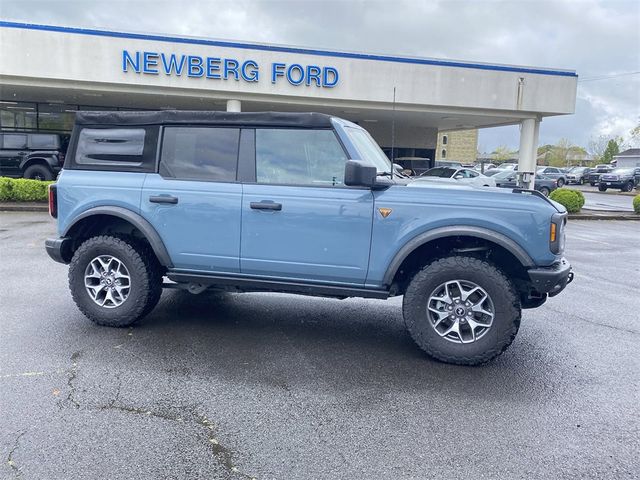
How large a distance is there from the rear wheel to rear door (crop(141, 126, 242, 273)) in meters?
15.0

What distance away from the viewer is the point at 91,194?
487 centimetres

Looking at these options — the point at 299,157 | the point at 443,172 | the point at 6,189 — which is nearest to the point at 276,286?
the point at 299,157

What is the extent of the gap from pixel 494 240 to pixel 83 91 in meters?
17.9

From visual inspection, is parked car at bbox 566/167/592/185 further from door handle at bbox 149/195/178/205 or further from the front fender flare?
door handle at bbox 149/195/178/205

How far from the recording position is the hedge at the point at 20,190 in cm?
1486

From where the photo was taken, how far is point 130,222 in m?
4.75

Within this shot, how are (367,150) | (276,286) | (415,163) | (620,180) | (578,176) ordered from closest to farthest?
(276,286), (367,150), (415,163), (620,180), (578,176)

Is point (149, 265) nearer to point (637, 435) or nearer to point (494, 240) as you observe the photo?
point (494, 240)

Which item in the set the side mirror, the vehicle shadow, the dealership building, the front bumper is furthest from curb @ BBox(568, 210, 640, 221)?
the side mirror

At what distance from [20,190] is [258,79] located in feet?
27.1

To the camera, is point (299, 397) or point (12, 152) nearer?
point (299, 397)

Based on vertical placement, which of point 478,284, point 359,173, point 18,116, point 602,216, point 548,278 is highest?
point 18,116

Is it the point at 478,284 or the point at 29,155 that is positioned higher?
the point at 29,155

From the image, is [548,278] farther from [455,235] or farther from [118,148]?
[118,148]
